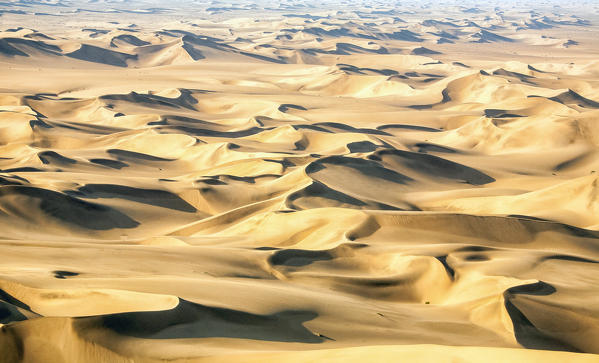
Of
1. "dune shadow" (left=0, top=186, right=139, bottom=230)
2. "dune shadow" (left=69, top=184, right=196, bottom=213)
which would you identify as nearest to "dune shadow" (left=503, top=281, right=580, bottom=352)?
"dune shadow" (left=0, top=186, right=139, bottom=230)

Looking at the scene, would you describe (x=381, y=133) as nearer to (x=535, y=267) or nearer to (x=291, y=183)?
(x=291, y=183)

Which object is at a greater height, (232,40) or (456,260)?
(456,260)

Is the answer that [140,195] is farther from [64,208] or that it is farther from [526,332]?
[526,332]

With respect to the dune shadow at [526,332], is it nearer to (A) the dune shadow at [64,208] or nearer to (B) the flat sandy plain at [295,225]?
(B) the flat sandy plain at [295,225]

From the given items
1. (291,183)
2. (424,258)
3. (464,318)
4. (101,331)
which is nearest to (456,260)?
(424,258)

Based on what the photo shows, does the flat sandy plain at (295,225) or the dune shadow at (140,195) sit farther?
the dune shadow at (140,195)

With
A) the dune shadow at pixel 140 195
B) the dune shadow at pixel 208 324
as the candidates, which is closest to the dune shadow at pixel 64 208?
the dune shadow at pixel 140 195

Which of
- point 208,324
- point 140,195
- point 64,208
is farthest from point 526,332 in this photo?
point 140,195

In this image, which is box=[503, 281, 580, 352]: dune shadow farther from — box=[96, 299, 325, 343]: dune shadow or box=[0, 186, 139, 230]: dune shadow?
box=[0, 186, 139, 230]: dune shadow
